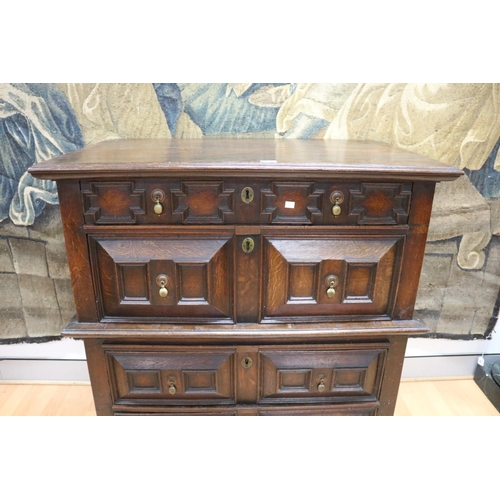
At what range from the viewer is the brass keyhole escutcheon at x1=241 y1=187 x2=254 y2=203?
1.18 m

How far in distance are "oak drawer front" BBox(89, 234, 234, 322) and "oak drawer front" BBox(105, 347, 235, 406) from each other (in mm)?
151

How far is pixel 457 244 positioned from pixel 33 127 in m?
2.06

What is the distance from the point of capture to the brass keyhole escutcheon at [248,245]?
4.07ft

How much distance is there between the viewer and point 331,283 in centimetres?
128

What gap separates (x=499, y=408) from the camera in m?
1.87

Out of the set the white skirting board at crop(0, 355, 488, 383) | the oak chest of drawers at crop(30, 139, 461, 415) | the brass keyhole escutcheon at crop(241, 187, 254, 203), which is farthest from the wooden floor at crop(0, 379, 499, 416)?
the brass keyhole escutcheon at crop(241, 187, 254, 203)

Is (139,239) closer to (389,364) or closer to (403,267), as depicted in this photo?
(403,267)

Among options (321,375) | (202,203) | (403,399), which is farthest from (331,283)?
(403,399)

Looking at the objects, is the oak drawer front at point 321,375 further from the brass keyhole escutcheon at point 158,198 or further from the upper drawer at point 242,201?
the brass keyhole escutcheon at point 158,198

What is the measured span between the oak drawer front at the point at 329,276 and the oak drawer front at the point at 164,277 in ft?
0.51

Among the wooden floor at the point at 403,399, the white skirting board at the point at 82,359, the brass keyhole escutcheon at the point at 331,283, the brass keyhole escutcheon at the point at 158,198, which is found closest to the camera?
the brass keyhole escutcheon at the point at 158,198

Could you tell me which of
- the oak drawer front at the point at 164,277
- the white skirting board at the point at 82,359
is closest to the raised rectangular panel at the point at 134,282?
the oak drawer front at the point at 164,277

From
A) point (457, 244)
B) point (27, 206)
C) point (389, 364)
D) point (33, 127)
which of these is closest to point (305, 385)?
point (389, 364)

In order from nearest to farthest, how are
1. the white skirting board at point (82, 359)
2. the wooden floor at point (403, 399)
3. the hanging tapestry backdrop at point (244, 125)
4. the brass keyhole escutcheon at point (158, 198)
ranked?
the brass keyhole escutcheon at point (158, 198) < the hanging tapestry backdrop at point (244, 125) < the wooden floor at point (403, 399) < the white skirting board at point (82, 359)
